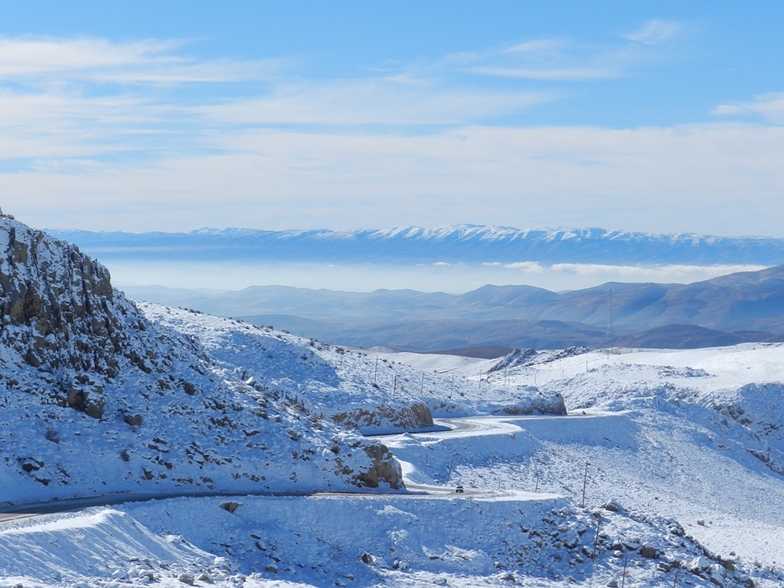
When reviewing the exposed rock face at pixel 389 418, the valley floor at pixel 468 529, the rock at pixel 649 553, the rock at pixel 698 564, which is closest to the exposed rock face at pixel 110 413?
the valley floor at pixel 468 529

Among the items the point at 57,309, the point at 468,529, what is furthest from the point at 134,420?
the point at 468,529

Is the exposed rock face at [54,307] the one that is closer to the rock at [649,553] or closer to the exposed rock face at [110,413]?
the exposed rock face at [110,413]

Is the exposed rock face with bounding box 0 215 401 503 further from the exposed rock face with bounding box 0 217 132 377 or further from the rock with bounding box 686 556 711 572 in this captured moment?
the rock with bounding box 686 556 711 572

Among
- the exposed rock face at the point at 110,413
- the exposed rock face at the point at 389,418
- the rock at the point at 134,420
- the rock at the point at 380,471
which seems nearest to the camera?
the exposed rock face at the point at 110,413

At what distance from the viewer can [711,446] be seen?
6134 cm

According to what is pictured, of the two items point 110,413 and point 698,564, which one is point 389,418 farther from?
point 698,564

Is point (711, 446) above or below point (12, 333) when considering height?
below

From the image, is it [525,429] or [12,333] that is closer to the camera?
[12,333]

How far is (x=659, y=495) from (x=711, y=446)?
1518 centimetres

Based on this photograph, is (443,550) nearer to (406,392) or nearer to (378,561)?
(378,561)

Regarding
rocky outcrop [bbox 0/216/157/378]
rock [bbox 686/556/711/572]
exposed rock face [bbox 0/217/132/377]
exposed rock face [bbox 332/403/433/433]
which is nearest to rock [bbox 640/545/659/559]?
rock [bbox 686/556/711/572]

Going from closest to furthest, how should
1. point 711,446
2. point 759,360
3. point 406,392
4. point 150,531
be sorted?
point 150,531 → point 406,392 → point 711,446 → point 759,360

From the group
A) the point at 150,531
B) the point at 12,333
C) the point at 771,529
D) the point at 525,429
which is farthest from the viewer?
the point at 525,429

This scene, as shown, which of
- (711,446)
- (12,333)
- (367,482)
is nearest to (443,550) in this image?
(367,482)
